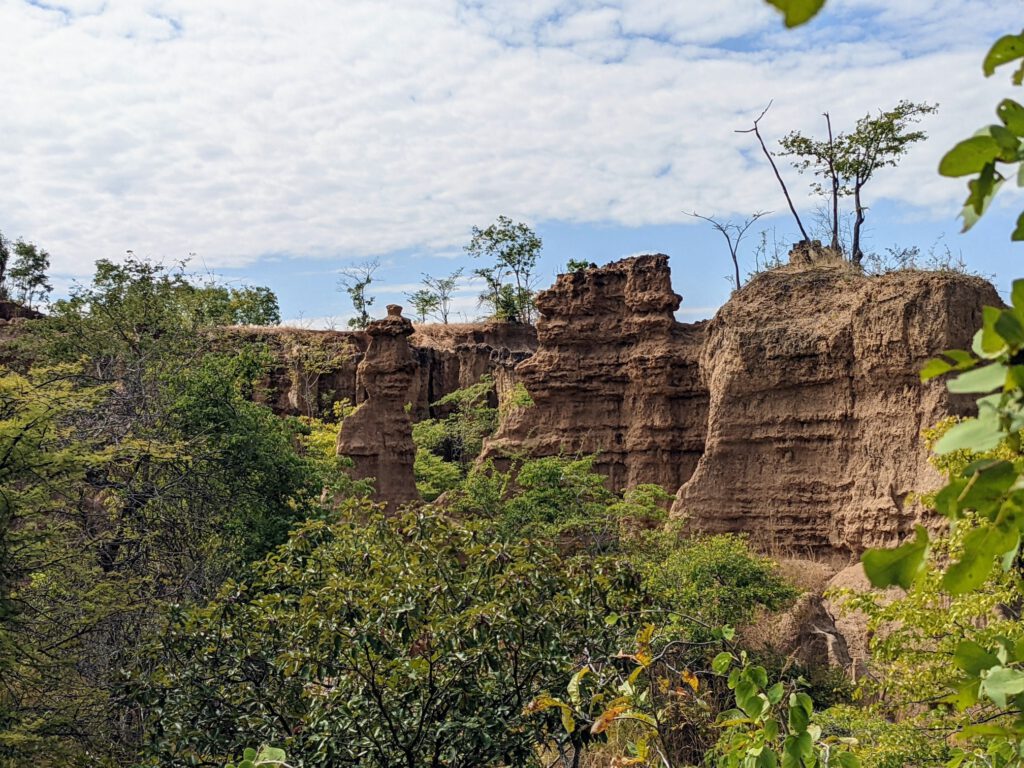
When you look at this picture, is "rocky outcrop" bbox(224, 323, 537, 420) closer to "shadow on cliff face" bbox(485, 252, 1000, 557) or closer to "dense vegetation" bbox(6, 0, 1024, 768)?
"shadow on cliff face" bbox(485, 252, 1000, 557)

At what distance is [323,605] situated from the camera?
274 inches

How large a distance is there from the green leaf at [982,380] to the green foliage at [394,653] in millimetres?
5508

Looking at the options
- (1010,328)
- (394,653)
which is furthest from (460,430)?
(1010,328)

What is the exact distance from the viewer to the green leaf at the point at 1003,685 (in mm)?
1212

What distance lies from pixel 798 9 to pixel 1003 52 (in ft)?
0.98

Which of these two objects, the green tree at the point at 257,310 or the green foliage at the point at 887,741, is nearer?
the green foliage at the point at 887,741

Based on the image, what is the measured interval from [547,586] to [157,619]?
5.29 metres

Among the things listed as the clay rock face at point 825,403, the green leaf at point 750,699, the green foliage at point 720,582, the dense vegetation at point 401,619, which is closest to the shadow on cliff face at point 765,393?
the clay rock face at point 825,403

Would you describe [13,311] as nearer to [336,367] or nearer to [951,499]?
[336,367]

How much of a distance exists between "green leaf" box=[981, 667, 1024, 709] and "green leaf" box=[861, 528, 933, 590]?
0.38 m

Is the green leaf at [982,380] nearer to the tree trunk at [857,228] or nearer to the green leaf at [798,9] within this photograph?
the green leaf at [798,9]

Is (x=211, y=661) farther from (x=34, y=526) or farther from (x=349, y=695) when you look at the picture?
(x=34, y=526)

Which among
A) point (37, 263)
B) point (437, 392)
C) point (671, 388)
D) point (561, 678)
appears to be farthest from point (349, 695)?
point (37, 263)

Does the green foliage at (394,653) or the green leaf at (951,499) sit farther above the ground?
the green leaf at (951,499)
